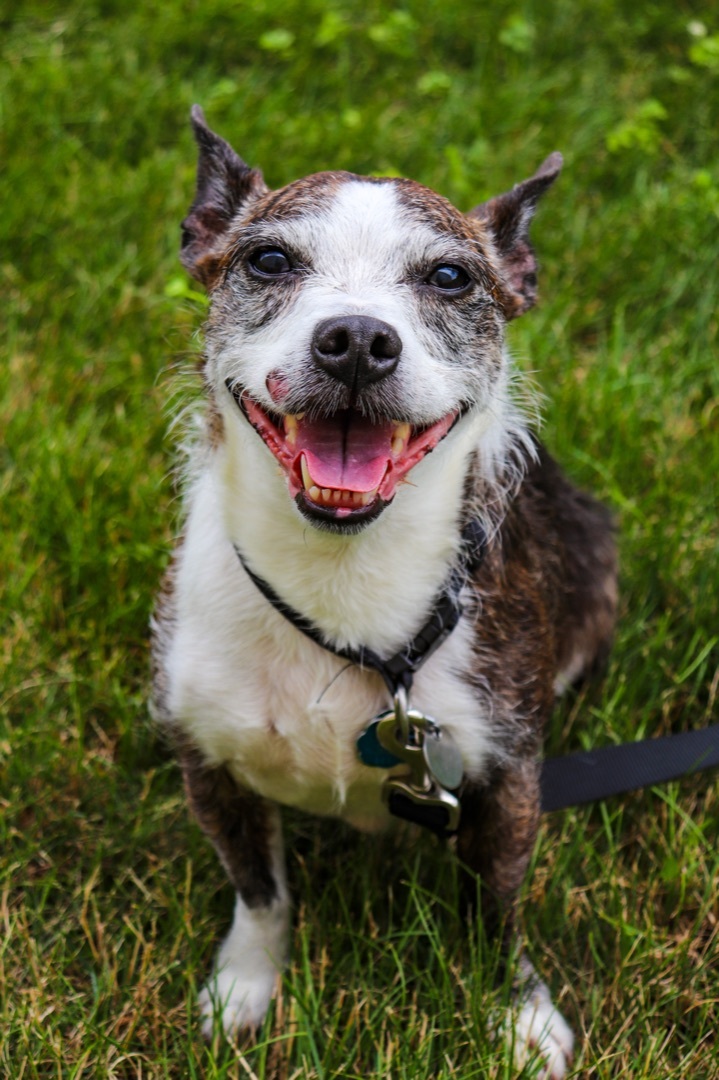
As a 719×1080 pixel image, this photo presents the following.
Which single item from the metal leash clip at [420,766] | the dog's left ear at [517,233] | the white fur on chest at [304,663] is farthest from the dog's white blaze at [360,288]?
the metal leash clip at [420,766]

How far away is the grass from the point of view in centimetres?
267

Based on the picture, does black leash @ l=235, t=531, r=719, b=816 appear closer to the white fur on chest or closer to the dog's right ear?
the white fur on chest

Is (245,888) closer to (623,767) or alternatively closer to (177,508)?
(623,767)

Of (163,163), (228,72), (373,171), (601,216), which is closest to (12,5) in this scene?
(228,72)

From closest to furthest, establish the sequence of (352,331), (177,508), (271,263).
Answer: (352,331) < (271,263) < (177,508)

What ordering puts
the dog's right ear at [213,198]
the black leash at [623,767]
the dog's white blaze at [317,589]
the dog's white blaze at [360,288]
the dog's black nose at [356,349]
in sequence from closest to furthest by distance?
the dog's black nose at [356,349] → the dog's white blaze at [360,288] → the dog's white blaze at [317,589] → the dog's right ear at [213,198] → the black leash at [623,767]

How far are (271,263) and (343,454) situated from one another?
18.3 inches

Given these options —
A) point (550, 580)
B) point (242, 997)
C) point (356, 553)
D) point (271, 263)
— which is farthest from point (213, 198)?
point (242, 997)

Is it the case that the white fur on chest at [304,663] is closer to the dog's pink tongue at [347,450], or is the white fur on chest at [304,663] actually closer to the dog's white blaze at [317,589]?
the dog's white blaze at [317,589]

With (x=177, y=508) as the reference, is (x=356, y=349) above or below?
above

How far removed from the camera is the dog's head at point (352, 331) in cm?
221

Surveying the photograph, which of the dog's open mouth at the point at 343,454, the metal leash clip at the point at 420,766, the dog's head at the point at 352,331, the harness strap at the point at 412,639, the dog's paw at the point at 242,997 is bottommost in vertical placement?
the dog's paw at the point at 242,997

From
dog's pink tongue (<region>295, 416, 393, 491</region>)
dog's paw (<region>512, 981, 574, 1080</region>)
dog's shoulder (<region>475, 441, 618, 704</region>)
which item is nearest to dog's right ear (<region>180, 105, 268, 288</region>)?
dog's pink tongue (<region>295, 416, 393, 491</region>)

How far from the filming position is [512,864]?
278cm
